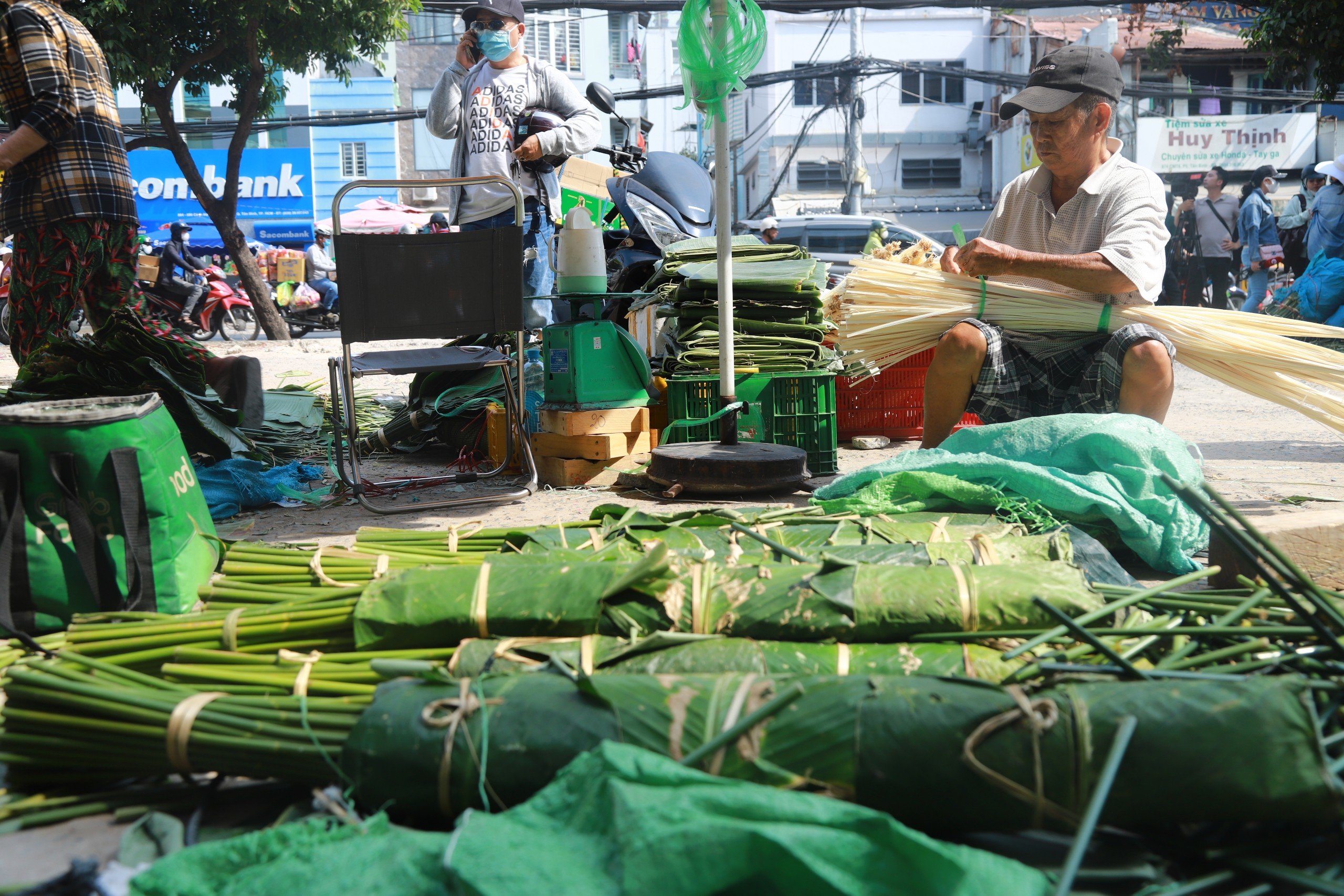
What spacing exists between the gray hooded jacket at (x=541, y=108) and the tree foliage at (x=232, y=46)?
16.8 ft

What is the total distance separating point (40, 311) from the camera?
4.11 meters

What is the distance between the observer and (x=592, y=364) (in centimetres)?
451

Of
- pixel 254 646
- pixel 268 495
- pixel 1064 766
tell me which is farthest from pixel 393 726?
pixel 268 495

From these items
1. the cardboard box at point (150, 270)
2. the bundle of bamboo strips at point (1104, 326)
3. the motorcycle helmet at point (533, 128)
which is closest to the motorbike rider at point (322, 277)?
the cardboard box at point (150, 270)

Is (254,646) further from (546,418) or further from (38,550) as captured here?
(546,418)

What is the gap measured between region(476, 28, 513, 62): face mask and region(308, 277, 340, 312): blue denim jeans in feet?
37.5

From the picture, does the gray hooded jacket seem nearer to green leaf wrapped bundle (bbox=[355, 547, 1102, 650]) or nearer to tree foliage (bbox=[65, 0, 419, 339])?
green leaf wrapped bundle (bbox=[355, 547, 1102, 650])

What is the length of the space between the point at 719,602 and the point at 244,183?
31.0 meters

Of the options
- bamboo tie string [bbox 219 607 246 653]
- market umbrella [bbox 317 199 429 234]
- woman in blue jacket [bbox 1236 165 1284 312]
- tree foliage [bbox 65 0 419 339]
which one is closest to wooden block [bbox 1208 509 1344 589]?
bamboo tie string [bbox 219 607 246 653]

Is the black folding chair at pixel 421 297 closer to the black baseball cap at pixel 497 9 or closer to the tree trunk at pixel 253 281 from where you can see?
the black baseball cap at pixel 497 9

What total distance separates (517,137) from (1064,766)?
15.8 feet

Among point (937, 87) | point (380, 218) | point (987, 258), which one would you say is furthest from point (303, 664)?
point (937, 87)

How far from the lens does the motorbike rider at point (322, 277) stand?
16297 mm

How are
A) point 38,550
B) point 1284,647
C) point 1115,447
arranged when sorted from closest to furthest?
1. point 1284,647
2. point 38,550
3. point 1115,447
